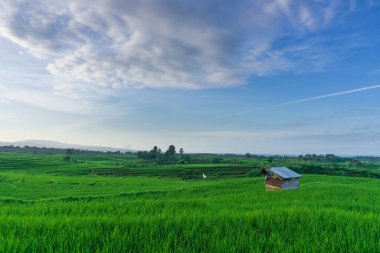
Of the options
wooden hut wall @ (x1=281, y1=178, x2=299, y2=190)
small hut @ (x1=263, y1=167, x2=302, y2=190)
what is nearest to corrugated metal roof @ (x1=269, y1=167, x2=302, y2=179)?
small hut @ (x1=263, y1=167, x2=302, y2=190)

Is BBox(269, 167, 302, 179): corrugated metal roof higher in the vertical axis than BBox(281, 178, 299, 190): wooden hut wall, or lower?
higher

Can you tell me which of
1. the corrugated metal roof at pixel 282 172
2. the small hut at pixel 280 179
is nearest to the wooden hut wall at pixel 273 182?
the small hut at pixel 280 179

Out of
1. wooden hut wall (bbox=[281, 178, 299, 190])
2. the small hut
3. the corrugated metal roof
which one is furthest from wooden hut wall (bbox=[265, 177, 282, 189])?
the corrugated metal roof

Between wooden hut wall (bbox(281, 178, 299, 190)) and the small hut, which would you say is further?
wooden hut wall (bbox(281, 178, 299, 190))

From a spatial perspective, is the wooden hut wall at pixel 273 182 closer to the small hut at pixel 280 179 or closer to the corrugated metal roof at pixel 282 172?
the small hut at pixel 280 179

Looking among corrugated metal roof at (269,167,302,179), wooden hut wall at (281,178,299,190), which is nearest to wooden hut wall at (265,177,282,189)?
wooden hut wall at (281,178,299,190)

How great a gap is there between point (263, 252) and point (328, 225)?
2833 mm

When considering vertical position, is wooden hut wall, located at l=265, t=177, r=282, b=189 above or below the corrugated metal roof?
below

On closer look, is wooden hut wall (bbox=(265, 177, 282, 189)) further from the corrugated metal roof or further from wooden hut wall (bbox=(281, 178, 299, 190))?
the corrugated metal roof

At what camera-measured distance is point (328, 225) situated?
5.73 metres

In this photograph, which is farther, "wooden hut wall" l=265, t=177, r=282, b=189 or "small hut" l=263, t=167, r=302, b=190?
"wooden hut wall" l=265, t=177, r=282, b=189

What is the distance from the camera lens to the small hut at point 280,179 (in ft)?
70.3

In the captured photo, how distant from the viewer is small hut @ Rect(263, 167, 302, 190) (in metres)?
21.4

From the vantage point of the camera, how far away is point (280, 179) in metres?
21.4
